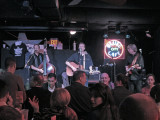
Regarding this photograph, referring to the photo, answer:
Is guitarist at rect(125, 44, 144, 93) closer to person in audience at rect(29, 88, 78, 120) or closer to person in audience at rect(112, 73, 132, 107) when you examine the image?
person in audience at rect(112, 73, 132, 107)

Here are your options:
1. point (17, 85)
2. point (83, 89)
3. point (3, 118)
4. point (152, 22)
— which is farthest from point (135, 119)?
point (152, 22)

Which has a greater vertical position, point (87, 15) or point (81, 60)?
point (87, 15)

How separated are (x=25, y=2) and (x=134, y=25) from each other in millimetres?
4772

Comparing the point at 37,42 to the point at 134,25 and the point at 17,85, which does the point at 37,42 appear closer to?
the point at 134,25

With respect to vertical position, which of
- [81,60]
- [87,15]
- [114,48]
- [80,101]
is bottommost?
[80,101]

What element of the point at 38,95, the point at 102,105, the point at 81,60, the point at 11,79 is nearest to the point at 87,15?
the point at 81,60

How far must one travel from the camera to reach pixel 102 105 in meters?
2.50

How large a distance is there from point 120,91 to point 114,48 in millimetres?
7353

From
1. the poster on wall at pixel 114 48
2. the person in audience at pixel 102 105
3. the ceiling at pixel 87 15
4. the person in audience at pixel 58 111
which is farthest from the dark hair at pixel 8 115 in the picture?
the poster on wall at pixel 114 48

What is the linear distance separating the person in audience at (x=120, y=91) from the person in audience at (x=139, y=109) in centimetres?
254

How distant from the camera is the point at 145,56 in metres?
11.3

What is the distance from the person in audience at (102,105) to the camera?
2428 millimetres

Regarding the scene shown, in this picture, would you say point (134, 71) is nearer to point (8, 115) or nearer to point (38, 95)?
point (38, 95)

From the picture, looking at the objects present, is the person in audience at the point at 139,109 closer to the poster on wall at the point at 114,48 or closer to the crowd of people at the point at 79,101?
the crowd of people at the point at 79,101
